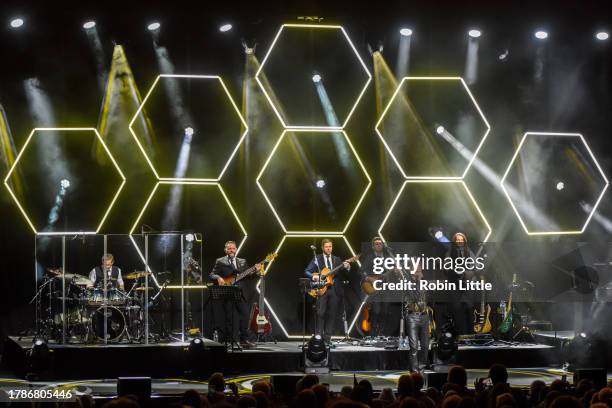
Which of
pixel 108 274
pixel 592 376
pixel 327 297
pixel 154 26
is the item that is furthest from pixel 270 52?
pixel 592 376

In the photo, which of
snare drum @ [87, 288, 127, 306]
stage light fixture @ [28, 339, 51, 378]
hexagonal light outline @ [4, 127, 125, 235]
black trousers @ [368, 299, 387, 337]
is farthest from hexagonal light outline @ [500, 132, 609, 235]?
stage light fixture @ [28, 339, 51, 378]

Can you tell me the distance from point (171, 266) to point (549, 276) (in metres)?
5.55

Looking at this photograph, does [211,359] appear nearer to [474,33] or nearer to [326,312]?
[326,312]

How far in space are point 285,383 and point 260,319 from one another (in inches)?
268

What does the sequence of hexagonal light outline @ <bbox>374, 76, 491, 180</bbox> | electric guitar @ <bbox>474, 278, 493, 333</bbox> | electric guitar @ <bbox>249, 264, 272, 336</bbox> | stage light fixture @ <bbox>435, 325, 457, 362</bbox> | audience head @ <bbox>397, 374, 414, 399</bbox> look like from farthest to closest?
1. hexagonal light outline @ <bbox>374, 76, 491, 180</bbox>
2. electric guitar @ <bbox>249, 264, 272, 336</bbox>
3. electric guitar @ <bbox>474, 278, 493, 333</bbox>
4. stage light fixture @ <bbox>435, 325, 457, 362</bbox>
5. audience head @ <bbox>397, 374, 414, 399</bbox>

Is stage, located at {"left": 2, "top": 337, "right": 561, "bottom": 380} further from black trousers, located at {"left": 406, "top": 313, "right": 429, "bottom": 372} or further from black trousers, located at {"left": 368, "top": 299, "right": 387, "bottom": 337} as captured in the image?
black trousers, located at {"left": 368, "top": 299, "right": 387, "bottom": 337}

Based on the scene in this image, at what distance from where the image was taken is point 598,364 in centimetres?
1095

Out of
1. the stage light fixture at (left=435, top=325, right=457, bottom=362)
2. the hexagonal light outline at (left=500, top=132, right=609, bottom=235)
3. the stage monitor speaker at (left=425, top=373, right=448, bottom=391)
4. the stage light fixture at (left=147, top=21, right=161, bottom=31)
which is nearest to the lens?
the stage monitor speaker at (left=425, top=373, right=448, bottom=391)

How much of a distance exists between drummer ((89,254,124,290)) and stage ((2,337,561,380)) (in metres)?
0.92

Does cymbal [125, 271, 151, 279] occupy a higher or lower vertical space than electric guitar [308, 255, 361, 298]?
higher

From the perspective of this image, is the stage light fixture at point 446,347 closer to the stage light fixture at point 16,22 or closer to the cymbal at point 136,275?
the cymbal at point 136,275

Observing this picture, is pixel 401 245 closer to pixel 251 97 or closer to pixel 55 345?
pixel 251 97

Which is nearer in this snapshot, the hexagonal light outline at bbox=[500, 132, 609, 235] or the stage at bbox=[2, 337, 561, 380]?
the stage at bbox=[2, 337, 561, 380]

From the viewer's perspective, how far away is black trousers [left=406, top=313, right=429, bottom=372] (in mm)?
10422
